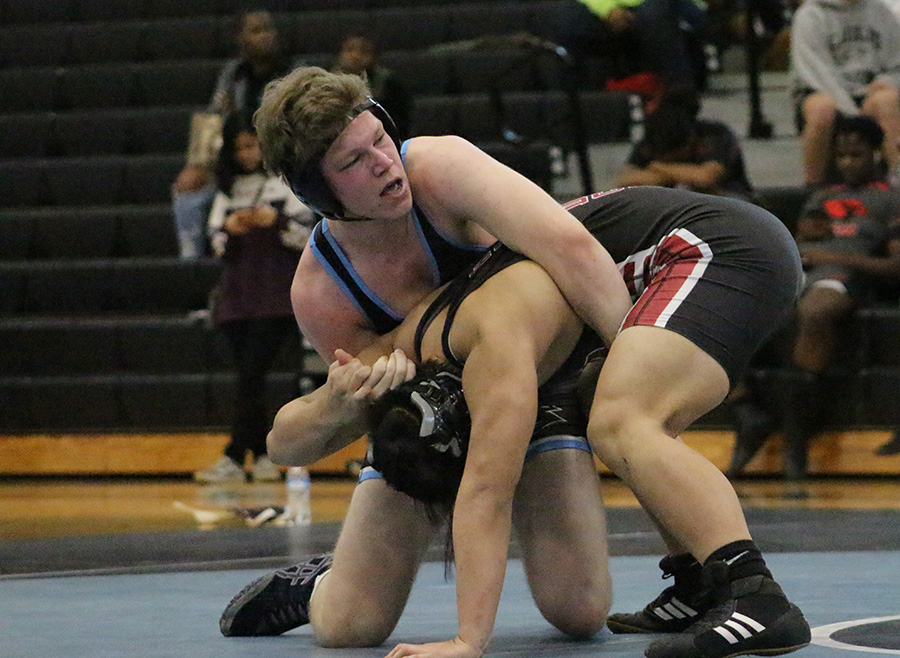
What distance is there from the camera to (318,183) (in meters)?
2.26

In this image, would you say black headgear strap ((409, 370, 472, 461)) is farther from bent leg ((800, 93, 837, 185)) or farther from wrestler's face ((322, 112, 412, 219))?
bent leg ((800, 93, 837, 185))

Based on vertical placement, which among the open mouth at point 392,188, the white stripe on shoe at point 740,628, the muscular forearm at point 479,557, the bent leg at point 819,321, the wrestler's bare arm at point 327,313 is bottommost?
the bent leg at point 819,321

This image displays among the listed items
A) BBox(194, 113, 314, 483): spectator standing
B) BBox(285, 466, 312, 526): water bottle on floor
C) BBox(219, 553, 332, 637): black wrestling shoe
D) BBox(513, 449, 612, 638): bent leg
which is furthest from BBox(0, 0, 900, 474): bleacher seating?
BBox(219, 553, 332, 637): black wrestling shoe

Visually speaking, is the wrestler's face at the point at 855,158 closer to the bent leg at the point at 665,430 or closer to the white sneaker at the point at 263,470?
the white sneaker at the point at 263,470

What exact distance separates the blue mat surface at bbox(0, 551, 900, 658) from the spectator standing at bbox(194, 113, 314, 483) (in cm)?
202

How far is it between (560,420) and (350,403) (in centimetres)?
45

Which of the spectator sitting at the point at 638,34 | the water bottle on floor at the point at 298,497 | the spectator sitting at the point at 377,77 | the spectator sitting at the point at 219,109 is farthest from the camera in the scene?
the spectator sitting at the point at 638,34

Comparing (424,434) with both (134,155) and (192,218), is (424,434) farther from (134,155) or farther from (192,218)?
(134,155)

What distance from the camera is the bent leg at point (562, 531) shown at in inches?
98.3

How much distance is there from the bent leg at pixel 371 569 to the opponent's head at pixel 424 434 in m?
0.29

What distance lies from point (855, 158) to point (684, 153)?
22.5 inches

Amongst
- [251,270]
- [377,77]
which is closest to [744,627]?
[251,270]

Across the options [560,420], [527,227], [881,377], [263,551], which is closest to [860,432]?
A: [881,377]

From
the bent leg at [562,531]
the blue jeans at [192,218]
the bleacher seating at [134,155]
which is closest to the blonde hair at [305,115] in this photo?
the bent leg at [562,531]
